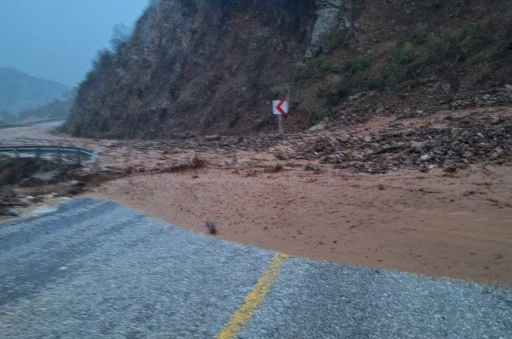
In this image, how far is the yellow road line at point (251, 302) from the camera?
3.74m

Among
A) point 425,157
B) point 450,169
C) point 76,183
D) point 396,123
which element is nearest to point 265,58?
point 396,123

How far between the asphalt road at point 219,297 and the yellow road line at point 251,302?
11 mm

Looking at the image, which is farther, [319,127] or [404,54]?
[404,54]

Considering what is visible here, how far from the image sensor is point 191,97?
25219mm

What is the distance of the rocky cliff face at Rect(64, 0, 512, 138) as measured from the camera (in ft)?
54.6

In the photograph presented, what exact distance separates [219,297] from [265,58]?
19874 mm

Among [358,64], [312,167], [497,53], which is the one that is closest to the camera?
[312,167]

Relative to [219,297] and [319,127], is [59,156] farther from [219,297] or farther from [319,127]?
[219,297]

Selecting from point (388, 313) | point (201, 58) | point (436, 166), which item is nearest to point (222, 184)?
point (436, 166)

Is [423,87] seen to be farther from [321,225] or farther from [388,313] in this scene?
[388,313]

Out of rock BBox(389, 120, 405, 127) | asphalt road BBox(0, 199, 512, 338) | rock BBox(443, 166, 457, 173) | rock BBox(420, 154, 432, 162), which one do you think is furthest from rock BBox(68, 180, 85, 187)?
rock BBox(389, 120, 405, 127)

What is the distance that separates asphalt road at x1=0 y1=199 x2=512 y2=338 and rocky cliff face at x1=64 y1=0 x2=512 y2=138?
37.0 feet

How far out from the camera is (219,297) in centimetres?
434

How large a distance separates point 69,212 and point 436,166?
719cm
